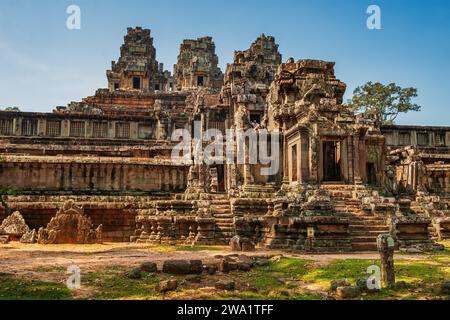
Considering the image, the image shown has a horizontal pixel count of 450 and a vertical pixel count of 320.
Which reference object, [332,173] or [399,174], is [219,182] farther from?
[399,174]

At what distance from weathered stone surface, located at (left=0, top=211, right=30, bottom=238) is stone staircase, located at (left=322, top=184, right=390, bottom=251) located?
12.9 meters

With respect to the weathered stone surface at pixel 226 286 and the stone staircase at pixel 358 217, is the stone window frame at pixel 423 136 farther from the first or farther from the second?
the weathered stone surface at pixel 226 286

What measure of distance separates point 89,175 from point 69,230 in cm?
508

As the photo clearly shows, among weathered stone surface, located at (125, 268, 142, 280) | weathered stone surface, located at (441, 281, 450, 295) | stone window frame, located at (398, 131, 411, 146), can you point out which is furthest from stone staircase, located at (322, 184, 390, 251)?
stone window frame, located at (398, 131, 411, 146)

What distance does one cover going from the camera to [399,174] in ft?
90.2

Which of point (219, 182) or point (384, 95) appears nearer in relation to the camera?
point (219, 182)

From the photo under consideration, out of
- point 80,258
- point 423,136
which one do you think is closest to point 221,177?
point 80,258

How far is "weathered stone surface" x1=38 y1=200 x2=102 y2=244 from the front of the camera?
18.1 m

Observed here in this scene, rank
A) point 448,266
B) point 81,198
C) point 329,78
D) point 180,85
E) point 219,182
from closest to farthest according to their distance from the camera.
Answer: point 448,266
point 81,198
point 329,78
point 219,182
point 180,85

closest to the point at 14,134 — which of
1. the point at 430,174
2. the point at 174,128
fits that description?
the point at 174,128

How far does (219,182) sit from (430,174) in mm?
14395

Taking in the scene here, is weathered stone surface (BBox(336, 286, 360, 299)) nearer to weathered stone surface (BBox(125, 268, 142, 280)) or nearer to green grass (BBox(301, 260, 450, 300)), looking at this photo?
green grass (BBox(301, 260, 450, 300))

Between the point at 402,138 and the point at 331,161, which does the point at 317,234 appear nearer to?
the point at 331,161

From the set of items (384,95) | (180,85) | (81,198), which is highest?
(180,85)
